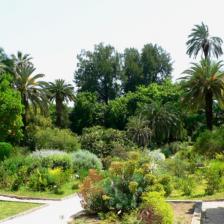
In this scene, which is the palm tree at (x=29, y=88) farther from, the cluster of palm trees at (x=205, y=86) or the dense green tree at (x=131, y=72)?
the dense green tree at (x=131, y=72)

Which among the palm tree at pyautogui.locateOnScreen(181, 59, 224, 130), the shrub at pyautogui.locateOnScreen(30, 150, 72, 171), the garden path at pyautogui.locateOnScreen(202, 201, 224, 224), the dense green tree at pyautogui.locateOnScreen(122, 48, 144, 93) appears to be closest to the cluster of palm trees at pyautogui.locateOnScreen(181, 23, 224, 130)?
the palm tree at pyautogui.locateOnScreen(181, 59, 224, 130)

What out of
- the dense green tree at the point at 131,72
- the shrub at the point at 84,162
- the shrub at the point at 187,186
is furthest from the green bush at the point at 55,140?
the dense green tree at the point at 131,72

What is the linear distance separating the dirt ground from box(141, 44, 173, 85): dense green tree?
6383 centimetres

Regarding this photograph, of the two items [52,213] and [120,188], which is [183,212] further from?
[52,213]

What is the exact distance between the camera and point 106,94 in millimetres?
79438

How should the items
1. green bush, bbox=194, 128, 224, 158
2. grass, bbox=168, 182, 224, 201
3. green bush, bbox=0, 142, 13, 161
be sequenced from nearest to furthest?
grass, bbox=168, 182, 224, 201
green bush, bbox=194, 128, 224, 158
green bush, bbox=0, 142, 13, 161

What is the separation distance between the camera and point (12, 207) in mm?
17172

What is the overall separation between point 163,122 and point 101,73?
933 inches

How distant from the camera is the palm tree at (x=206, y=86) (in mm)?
38188

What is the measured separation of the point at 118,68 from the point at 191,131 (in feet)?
69.4

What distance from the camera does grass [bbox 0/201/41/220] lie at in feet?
51.1

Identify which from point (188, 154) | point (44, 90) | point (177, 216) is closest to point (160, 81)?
point (44, 90)

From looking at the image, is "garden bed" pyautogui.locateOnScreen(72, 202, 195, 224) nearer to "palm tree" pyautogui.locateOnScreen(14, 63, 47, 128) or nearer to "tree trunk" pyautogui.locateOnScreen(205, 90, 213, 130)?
"tree trunk" pyautogui.locateOnScreen(205, 90, 213, 130)

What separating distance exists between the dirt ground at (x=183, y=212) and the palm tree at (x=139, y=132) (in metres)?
37.9
